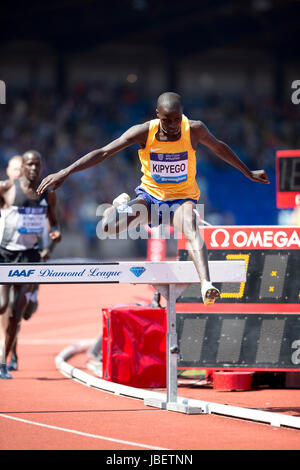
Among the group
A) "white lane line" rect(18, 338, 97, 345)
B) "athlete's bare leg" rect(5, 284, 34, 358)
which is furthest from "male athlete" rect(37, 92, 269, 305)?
"white lane line" rect(18, 338, 97, 345)

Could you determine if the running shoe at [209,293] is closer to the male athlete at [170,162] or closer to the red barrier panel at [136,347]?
the male athlete at [170,162]

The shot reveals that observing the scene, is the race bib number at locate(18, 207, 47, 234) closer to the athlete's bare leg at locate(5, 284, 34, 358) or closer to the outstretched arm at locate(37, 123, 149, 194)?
the athlete's bare leg at locate(5, 284, 34, 358)

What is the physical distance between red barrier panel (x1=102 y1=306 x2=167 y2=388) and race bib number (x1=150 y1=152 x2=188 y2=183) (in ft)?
7.19

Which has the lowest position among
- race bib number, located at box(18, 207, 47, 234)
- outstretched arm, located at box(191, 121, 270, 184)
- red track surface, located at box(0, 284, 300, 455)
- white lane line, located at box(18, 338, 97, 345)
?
red track surface, located at box(0, 284, 300, 455)

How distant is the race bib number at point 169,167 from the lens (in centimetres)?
732

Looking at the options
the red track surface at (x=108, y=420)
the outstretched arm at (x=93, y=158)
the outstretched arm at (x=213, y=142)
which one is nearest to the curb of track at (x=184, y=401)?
the red track surface at (x=108, y=420)

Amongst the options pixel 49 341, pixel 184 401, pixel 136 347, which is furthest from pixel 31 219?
pixel 49 341

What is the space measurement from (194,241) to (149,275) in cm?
49

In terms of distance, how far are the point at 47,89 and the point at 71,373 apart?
1058 inches

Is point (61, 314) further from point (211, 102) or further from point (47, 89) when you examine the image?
point (211, 102)

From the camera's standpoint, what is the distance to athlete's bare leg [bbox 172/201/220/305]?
267 inches

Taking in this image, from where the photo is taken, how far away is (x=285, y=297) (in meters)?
8.81

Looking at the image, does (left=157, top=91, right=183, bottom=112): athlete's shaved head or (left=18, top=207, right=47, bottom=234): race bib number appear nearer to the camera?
(left=157, top=91, right=183, bottom=112): athlete's shaved head
